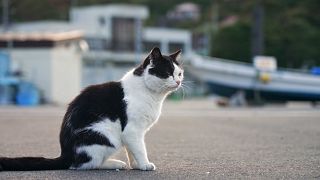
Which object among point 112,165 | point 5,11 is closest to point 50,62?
point 112,165

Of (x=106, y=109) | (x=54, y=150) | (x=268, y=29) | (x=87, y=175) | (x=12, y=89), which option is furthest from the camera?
(x=268, y=29)

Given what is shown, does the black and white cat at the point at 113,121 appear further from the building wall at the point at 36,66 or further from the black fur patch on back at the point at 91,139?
the building wall at the point at 36,66

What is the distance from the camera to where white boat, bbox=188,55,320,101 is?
24.0 m

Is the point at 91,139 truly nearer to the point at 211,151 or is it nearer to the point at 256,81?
the point at 211,151

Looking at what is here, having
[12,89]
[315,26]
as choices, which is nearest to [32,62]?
[12,89]

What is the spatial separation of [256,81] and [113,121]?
19635mm

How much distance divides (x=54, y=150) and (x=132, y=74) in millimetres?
2191


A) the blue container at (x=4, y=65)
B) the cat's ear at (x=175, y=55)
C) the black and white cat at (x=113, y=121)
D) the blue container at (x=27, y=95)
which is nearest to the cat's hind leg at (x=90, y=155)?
the black and white cat at (x=113, y=121)

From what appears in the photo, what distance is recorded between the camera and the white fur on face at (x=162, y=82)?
5.57m

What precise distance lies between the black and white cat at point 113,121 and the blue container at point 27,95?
2065 cm

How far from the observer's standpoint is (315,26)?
43844 millimetres

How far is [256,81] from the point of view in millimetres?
24656

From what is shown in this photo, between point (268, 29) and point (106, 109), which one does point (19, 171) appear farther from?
point (268, 29)

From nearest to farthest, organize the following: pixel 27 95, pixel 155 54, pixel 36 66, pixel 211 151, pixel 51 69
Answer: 1. pixel 155 54
2. pixel 211 151
3. pixel 27 95
4. pixel 51 69
5. pixel 36 66
